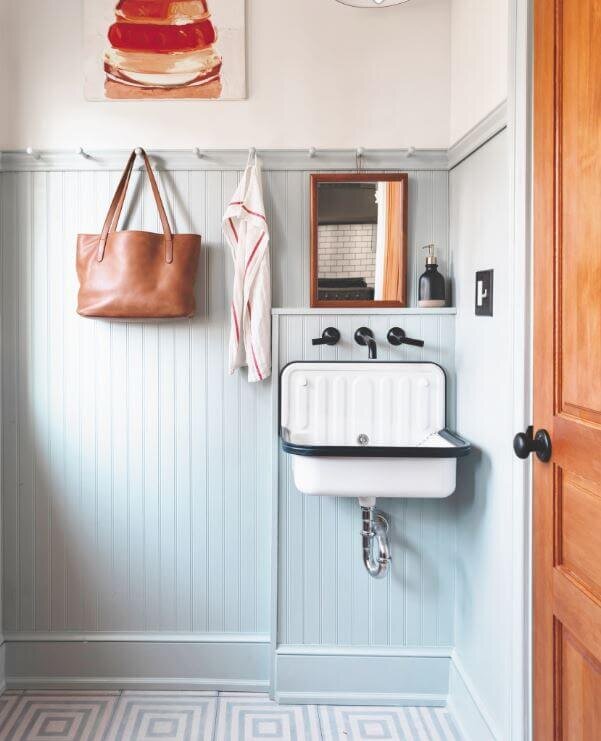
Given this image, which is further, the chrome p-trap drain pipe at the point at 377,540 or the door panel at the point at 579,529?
the chrome p-trap drain pipe at the point at 377,540

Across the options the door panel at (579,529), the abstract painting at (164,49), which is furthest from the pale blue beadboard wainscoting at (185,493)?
the door panel at (579,529)

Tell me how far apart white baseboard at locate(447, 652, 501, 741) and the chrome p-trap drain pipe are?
38cm

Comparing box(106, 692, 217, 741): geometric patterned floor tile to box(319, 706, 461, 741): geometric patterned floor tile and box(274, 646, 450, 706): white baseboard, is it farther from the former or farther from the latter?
box(319, 706, 461, 741): geometric patterned floor tile

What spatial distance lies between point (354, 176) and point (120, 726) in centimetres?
186

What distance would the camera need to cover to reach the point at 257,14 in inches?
83.0

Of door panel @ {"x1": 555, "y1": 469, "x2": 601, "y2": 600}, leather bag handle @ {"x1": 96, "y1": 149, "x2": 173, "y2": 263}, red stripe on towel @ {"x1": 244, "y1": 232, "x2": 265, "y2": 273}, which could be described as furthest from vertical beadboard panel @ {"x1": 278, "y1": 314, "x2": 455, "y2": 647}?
door panel @ {"x1": 555, "y1": 469, "x2": 601, "y2": 600}

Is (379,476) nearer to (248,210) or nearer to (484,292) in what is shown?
(484,292)

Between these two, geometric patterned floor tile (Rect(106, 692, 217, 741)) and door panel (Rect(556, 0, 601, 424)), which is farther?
geometric patterned floor tile (Rect(106, 692, 217, 741))

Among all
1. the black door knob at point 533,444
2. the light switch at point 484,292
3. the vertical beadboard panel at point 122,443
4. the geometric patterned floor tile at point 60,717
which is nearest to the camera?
the black door knob at point 533,444

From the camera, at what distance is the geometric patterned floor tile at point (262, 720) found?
1924 mm

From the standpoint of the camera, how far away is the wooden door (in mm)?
1163

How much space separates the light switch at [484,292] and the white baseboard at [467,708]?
110 centimetres

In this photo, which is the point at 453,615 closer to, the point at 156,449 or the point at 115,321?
the point at 156,449

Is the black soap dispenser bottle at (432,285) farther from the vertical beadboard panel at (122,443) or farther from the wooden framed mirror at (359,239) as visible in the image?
the vertical beadboard panel at (122,443)
